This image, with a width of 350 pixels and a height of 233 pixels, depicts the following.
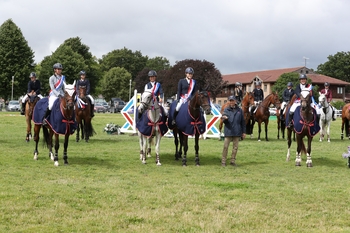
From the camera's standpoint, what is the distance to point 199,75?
311 ft

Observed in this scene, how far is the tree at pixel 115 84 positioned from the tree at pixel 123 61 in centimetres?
1902

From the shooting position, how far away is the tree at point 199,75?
93.9m

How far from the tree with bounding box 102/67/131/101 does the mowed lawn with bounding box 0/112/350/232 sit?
93.9 metres

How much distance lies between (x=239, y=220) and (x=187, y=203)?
143 centimetres

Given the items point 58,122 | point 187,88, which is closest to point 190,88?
point 187,88

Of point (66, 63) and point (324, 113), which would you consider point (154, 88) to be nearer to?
point (324, 113)

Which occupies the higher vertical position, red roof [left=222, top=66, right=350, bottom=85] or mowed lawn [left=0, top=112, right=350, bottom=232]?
red roof [left=222, top=66, right=350, bottom=85]

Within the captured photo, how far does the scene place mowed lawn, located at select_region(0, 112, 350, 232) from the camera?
7492 millimetres

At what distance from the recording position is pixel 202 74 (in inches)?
3752

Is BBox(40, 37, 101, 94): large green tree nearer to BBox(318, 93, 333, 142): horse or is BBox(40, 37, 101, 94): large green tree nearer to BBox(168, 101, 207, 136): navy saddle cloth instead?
BBox(318, 93, 333, 142): horse

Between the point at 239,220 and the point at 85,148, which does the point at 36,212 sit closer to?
the point at 239,220

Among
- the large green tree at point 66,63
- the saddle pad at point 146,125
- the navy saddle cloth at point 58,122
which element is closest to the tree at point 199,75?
the large green tree at point 66,63

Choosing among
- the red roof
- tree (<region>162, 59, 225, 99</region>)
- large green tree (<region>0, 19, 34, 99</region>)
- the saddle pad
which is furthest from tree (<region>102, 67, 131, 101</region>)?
the saddle pad

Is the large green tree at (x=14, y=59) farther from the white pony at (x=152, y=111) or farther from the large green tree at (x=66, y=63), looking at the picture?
the white pony at (x=152, y=111)
